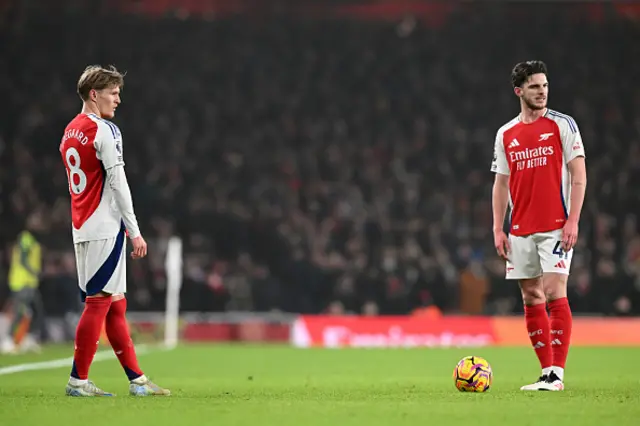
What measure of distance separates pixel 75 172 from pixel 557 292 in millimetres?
3168

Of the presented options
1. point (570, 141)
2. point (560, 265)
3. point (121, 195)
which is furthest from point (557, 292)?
point (121, 195)

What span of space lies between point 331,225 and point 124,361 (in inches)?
552

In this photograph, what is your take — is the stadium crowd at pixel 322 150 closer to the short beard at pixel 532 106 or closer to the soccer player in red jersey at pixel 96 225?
the short beard at pixel 532 106

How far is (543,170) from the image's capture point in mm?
6980

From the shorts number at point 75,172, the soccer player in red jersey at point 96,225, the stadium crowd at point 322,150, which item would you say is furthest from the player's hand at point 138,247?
the stadium crowd at point 322,150

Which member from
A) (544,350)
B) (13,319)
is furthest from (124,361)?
(13,319)

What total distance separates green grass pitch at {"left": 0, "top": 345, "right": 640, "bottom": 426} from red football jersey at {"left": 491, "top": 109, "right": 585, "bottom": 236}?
3.76 feet

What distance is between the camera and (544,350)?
6922mm

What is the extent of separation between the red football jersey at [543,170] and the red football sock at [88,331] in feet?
9.20

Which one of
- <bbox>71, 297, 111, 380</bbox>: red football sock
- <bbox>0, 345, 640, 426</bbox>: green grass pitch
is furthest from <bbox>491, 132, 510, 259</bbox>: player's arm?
<bbox>71, 297, 111, 380</bbox>: red football sock

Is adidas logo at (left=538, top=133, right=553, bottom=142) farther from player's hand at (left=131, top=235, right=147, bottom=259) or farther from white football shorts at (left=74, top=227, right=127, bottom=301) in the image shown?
white football shorts at (left=74, top=227, right=127, bottom=301)

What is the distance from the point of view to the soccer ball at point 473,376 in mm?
6637

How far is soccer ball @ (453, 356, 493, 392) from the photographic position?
664cm

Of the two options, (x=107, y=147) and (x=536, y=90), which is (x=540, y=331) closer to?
(x=536, y=90)
